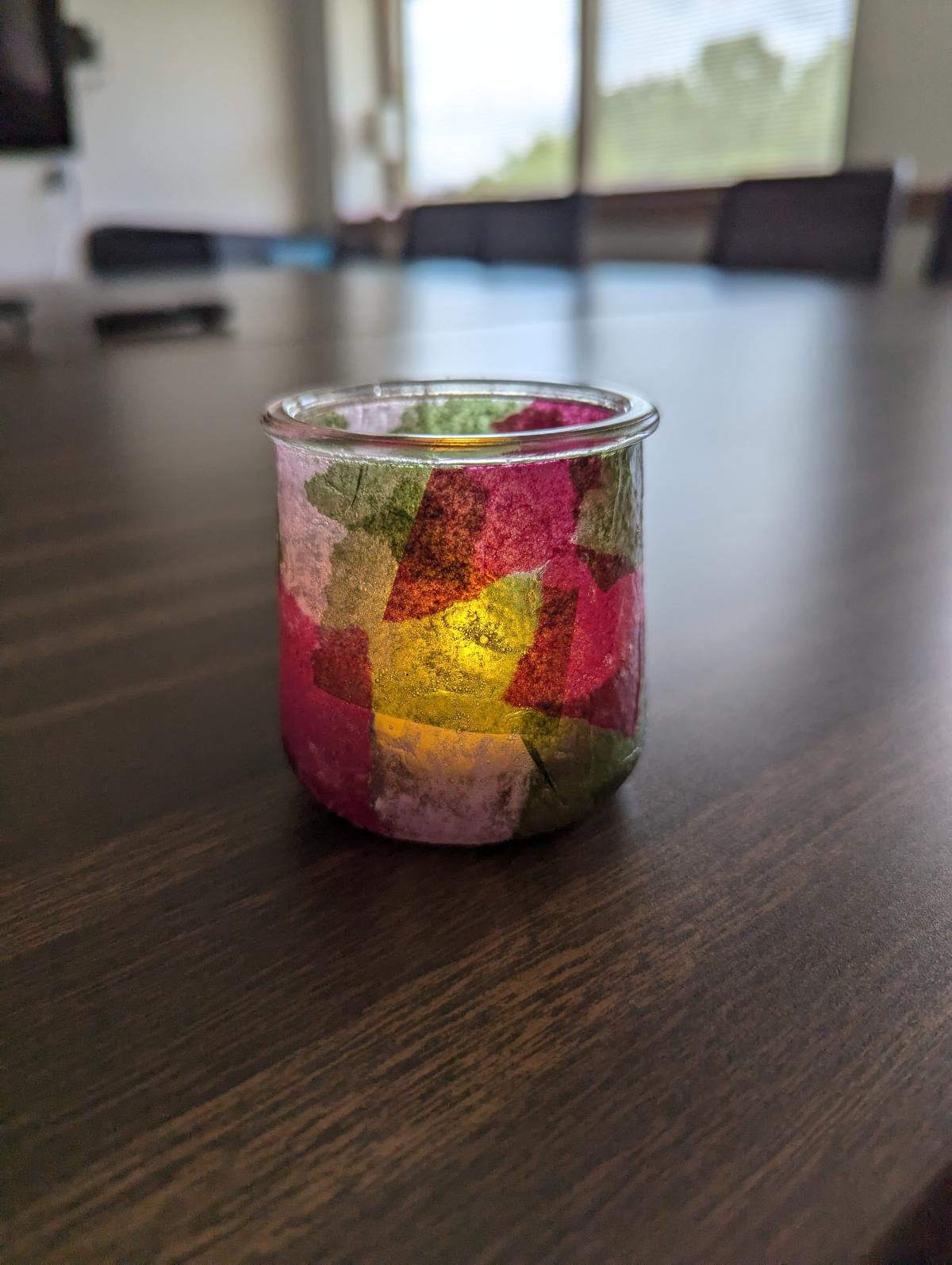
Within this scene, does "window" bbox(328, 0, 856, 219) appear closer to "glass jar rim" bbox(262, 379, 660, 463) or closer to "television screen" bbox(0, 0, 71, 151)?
"television screen" bbox(0, 0, 71, 151)

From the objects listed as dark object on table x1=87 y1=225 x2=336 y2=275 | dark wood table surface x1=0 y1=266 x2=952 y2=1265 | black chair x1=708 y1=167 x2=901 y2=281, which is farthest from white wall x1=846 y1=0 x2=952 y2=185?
dark wood table surface x1=0 y1=266 x2=952 y2=1265

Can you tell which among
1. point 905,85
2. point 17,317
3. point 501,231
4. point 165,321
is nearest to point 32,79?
point 17,317

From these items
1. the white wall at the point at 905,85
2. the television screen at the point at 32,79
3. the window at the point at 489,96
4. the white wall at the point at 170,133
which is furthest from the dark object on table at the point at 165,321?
the white wall at the point at 170,133

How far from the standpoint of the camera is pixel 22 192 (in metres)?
3.66

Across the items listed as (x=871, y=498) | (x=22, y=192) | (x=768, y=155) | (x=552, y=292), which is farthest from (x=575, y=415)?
(x=22, y=192)

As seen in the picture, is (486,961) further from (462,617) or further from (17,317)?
(17,317)

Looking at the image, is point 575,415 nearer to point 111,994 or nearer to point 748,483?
point 111,994

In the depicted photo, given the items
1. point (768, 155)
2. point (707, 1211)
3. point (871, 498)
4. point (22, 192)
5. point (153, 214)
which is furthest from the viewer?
point (153, 214)

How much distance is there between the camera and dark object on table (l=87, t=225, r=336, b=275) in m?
2.94

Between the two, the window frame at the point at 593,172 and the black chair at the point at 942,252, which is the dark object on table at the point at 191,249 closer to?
the window frame at the point at 593,172

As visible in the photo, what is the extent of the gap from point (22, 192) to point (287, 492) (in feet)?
13.6

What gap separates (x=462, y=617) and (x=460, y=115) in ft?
14.3

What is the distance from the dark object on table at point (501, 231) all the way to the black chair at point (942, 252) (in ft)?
2.48

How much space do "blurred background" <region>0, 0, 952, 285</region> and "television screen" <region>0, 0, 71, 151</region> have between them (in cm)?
96
